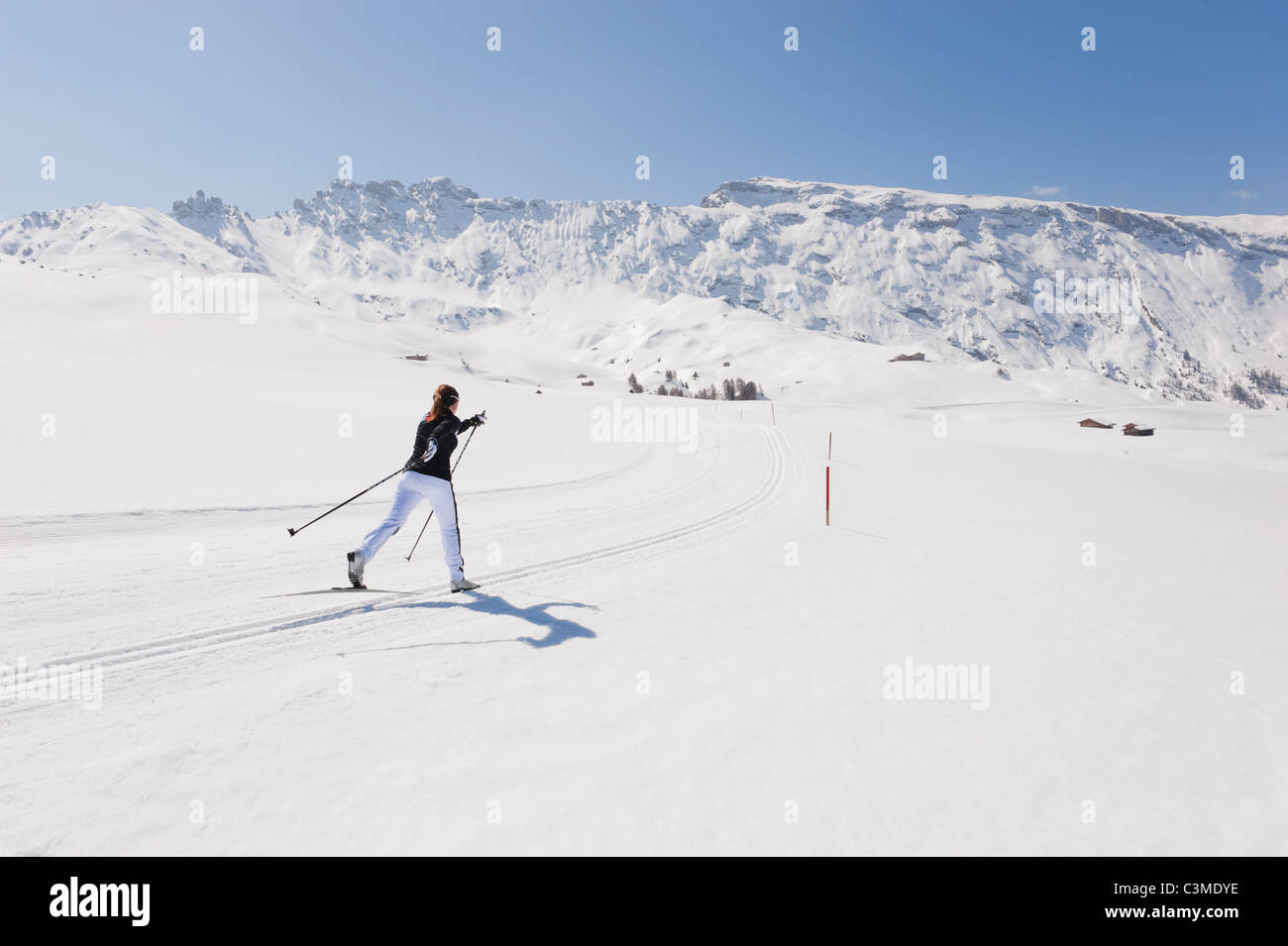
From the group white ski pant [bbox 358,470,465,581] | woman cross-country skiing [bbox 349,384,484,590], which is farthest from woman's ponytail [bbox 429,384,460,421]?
white ski pant [bbox 358,470,465,581]

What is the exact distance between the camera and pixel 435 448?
6.99m

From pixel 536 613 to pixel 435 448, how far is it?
2.18 m

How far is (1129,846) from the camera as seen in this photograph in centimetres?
348

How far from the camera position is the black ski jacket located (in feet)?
23.0

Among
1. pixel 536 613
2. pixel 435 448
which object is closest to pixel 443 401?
pixel 435 448

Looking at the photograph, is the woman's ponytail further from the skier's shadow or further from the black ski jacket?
the skier's shadow

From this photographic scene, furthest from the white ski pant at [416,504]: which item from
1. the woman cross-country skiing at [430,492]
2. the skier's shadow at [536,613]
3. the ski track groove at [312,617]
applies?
the ski track groove at [312,617]

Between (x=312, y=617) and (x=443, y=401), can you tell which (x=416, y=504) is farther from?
(x=312, y=617)

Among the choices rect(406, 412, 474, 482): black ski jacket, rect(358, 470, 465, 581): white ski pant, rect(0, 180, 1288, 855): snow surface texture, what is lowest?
rect(0, 180, 1288, 855): snow surface texture

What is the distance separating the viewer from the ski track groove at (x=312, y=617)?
16.6 ft

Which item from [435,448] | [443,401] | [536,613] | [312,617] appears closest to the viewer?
[312,617]

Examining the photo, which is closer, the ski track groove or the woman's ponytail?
the ski track groove
